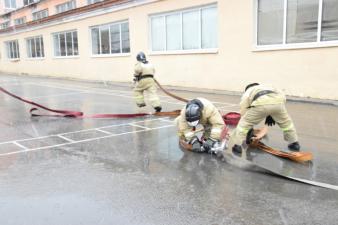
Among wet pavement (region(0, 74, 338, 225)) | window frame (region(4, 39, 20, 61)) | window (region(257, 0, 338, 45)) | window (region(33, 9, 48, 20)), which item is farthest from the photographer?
window (region(33, 9, 48, 20))

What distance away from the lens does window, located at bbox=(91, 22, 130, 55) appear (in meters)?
18.9

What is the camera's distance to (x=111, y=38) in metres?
20.0

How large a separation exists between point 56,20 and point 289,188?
23.2 m

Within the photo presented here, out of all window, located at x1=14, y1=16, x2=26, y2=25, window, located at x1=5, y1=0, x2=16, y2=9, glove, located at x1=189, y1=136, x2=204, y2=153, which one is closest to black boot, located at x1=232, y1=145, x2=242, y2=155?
glove, located at x1=189, y1=136, x2=204, y2=153

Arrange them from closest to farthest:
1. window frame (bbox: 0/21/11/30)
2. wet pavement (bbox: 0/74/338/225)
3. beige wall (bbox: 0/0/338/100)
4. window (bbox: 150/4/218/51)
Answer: wet pavement (bbox: 0/74/338/225) < beige wall (bbox: 0/0/338/100) < window (bbox: 150/4/218/51) < window frame (bbox: 0/21/11/30)

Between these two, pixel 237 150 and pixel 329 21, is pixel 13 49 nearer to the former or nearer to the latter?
pixel 329 21

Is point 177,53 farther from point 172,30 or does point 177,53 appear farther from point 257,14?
point 257,14

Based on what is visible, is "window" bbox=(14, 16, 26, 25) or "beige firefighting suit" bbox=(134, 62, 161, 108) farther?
"window" bbox=(14, 16, 26, 25)

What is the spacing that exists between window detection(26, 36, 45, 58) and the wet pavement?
71.5 feet

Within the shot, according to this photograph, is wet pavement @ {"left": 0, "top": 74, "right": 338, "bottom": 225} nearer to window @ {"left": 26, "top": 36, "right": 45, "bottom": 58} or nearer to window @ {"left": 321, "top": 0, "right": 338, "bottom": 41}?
window @ {"left": 321, "top": 0, "right": 338, "bottom": 41}

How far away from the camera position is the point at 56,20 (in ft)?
80.9

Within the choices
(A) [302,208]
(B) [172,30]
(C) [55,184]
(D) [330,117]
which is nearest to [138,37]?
(B) [172,30]

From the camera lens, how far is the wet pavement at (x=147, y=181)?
12.0ft

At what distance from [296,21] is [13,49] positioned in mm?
28334
